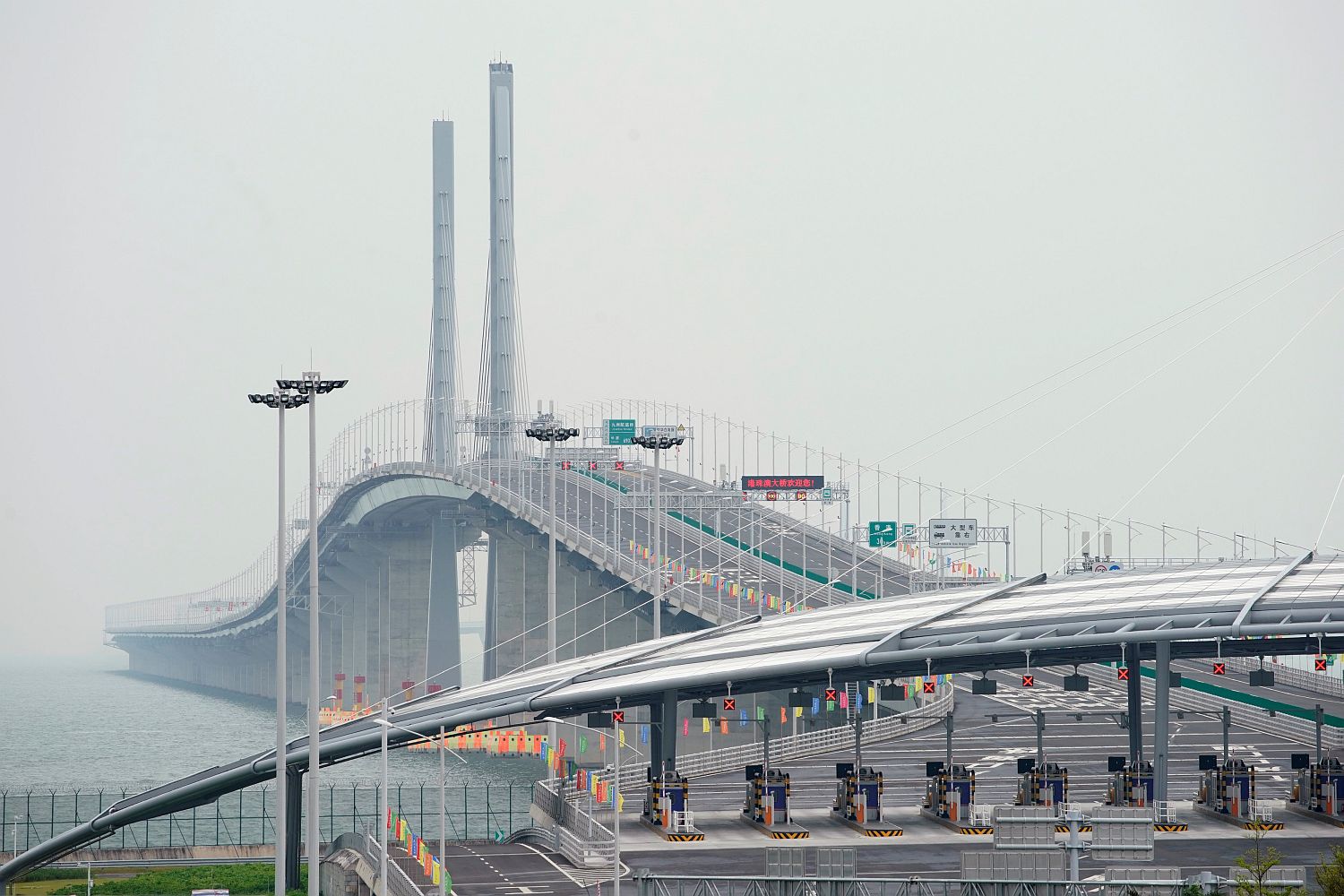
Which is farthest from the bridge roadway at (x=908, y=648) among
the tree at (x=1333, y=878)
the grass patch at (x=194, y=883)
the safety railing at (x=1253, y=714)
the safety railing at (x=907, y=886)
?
the safety railing at (x=1253, y=714)

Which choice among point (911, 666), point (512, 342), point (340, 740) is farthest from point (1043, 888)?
point (512, 342)

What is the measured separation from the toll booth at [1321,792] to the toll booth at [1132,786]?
18.8 ft

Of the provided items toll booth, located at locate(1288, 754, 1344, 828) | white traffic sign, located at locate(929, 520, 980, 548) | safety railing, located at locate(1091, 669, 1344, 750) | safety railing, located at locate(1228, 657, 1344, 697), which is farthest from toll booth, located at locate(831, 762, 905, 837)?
white traffic sign, located at locate(929, 520, 980, 548)

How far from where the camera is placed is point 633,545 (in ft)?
413

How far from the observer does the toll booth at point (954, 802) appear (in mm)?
62000

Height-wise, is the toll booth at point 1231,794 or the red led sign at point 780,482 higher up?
the red led sign at point 780,482

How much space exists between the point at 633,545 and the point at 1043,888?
84684 millimetres

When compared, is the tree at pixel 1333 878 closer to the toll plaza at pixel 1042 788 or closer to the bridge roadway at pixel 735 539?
the toll plaza at pixel 1042 788

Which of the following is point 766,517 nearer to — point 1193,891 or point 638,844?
point 638,844

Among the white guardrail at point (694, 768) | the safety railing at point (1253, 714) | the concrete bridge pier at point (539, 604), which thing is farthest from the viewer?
the concrete bridge pier at point (539, 604)

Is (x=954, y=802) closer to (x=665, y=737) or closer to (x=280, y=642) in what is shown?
(x=665, y=737)

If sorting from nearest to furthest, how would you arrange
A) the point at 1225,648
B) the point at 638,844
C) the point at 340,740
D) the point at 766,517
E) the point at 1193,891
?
the point at 1193,891 < the point at 638,844 < the point at 340,740 < the point at 1225,648 < the point at 766,517

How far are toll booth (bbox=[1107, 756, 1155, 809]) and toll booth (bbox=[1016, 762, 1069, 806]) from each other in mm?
1827

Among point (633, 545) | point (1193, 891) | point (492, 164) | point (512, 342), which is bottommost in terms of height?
point (1193, 891)
